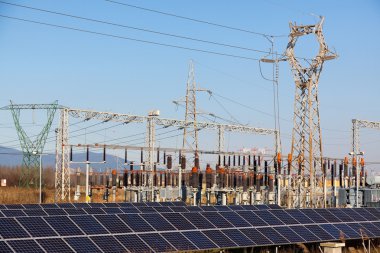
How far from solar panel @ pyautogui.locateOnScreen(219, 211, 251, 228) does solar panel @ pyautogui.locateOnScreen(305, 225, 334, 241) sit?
8.41 feet

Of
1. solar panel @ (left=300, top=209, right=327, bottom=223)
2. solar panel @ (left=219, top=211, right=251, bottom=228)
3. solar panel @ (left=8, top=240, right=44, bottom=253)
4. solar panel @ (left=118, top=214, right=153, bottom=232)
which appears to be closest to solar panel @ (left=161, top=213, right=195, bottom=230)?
solar panel @ (left=118, top=214, right=153, bottom=232)

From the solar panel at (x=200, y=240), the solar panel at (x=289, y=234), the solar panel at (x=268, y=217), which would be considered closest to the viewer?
the solar panel at (x=200, y=240)

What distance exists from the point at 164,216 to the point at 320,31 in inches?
1127

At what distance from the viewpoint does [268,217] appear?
83.3 ft

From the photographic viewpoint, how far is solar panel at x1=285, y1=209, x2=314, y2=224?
84.9 ft

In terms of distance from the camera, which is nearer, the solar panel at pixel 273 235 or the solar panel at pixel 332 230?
the solar panel at pixel 273 235

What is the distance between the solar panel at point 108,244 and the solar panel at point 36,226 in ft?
3.84

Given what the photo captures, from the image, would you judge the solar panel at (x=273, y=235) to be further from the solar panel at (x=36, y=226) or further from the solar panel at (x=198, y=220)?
the solar panel at (x=36, y=226)

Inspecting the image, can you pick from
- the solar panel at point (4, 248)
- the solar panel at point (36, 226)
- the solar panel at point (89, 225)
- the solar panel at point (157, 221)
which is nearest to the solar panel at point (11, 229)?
the solar panel at point (36, 226)

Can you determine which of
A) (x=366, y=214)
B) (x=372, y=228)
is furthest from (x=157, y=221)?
(x=366, y=214)

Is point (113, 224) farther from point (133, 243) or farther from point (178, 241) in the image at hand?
point (178, 241)

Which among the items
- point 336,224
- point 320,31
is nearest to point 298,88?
point 320,31

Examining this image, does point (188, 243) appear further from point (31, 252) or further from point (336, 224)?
point (336, 224)

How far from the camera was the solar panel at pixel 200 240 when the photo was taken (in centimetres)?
2047
